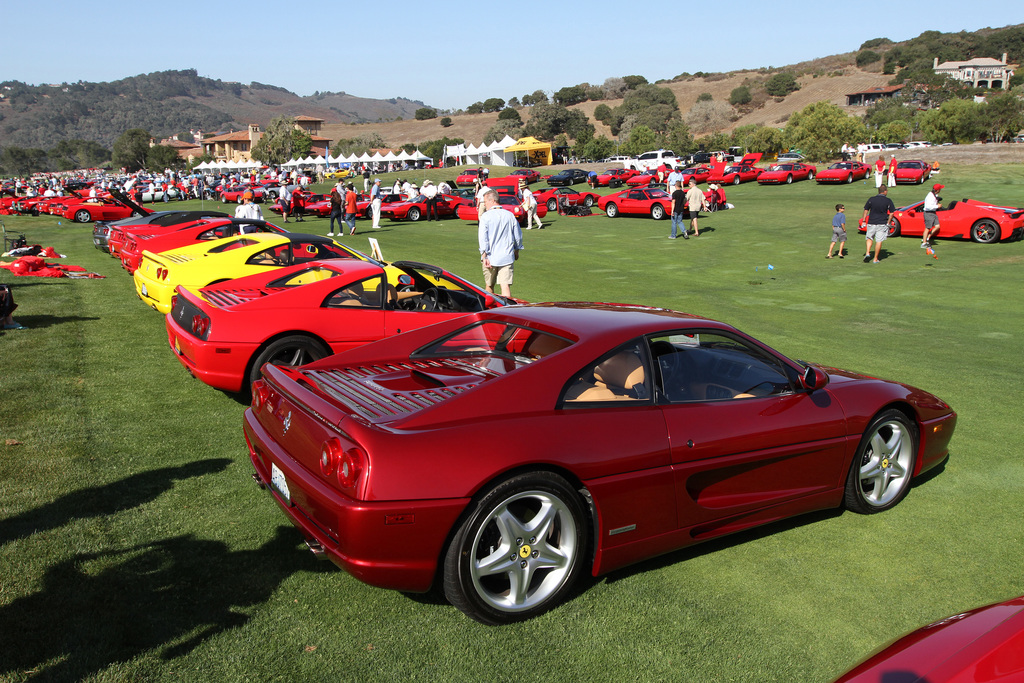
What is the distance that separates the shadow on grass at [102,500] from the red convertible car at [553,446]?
980mm

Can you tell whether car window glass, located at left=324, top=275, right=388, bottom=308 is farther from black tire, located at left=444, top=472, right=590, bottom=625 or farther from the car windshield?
black tire, located at left=444, top=472, right=590, bottom=625

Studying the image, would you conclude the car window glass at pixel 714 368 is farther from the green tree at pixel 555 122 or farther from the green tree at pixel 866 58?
the green tree at pixel 866 58

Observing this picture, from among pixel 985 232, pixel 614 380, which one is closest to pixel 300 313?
pixel 614 380

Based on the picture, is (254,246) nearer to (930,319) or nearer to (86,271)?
(86,271)

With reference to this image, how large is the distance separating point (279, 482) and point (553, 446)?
1.47 meters

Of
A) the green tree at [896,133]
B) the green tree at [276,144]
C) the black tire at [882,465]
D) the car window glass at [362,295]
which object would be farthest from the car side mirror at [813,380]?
the green tree at [276,144]

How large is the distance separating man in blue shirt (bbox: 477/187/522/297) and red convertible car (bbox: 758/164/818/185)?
3521cm

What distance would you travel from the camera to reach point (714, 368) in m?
4.31

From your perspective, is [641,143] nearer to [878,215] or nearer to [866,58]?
[878,215]

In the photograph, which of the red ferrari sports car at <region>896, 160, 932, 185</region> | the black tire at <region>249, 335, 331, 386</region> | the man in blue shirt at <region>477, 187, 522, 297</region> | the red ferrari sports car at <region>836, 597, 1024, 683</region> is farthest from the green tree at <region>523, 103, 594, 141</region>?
the red ferrari sports car at <region>836, 597, 1024, 683</region>

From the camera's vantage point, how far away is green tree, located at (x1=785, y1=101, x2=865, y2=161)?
58500mm

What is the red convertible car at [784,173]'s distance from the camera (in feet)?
138

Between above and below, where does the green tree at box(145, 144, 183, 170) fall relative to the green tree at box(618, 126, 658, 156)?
above

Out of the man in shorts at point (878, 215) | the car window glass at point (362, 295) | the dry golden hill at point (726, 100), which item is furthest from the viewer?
the dry golden hill at point (726, 100)
